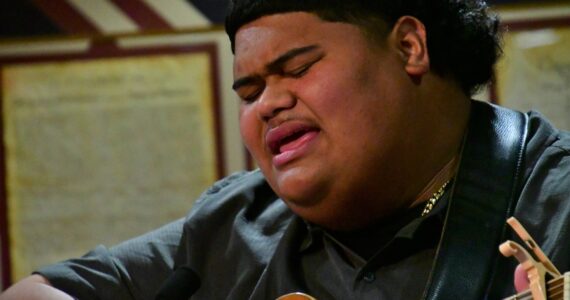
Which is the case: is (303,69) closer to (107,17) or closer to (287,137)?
(287,137)

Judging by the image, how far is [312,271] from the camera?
1321 mm

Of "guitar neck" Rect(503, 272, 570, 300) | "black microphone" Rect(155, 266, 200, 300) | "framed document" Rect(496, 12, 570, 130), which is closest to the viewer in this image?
"guitar neck" Rect(503, 272, 570, 300)

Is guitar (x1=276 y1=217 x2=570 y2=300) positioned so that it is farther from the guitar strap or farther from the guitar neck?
the guitar strap

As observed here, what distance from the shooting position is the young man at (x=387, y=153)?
1.17 meters

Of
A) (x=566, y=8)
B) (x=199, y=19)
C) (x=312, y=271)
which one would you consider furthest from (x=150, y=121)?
(x=566, y=8)

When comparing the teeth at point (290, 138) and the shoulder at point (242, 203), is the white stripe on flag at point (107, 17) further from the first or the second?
the teeth at point (290, 138)

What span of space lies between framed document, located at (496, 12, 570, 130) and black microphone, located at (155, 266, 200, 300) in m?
0.74

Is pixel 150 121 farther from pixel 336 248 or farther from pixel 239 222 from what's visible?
pixel 336 248

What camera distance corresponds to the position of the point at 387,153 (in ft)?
3.97

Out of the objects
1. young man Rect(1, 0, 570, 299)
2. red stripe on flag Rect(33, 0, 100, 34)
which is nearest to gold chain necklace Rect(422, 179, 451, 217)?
young man Rect(1, 0, 570, 299)

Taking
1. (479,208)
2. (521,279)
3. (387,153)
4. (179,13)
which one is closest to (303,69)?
(387,153)

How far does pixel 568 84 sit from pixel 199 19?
2.30ft

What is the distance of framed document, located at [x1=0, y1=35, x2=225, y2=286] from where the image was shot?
189 cm

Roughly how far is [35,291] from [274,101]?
1.52 feet
